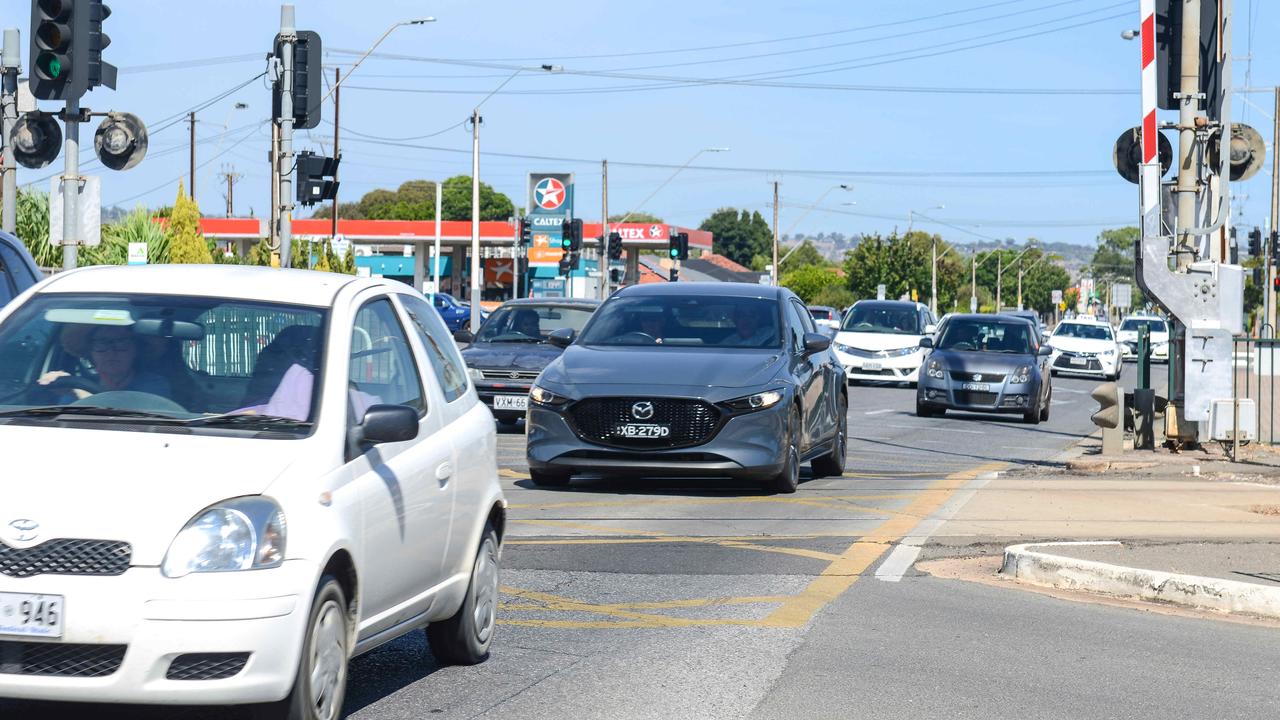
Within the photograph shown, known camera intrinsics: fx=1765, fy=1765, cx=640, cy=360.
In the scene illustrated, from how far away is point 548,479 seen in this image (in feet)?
46.2

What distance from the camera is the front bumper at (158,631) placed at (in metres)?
4.99

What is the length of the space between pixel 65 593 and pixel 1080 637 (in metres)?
4.77

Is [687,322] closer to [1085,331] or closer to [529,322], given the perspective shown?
[529,322]

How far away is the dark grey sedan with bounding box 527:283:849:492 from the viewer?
1324cm

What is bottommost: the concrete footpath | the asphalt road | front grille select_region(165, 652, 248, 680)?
the asphalt road

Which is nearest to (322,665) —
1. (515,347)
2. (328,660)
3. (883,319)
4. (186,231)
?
(328,660)

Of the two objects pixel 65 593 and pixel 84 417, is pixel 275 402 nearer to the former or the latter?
pixel 84 417

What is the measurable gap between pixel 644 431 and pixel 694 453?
0.41 m

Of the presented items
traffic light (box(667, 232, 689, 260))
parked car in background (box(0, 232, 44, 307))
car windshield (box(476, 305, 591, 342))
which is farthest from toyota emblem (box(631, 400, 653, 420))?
traffic light (box(667, 232, 689, 260))

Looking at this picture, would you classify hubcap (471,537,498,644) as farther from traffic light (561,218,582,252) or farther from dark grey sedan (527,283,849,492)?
traffic light (561,218,582,252)

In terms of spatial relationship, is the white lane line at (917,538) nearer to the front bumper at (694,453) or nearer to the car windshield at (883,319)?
the front bumper at (694,453)

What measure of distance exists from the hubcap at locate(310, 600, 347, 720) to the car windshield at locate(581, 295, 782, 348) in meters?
8.93

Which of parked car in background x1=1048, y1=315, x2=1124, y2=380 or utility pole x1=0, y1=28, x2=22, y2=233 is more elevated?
utility pole x1=0, y1=28, x2=22, y2=233

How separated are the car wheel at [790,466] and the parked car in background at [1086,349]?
108ft
